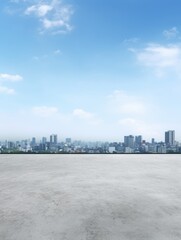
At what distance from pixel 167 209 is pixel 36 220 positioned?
2.19 meters

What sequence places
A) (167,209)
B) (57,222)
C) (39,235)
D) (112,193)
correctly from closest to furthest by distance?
(39,235)
(57,222)
(167,209)
(112,193)

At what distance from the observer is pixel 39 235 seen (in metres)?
3.68

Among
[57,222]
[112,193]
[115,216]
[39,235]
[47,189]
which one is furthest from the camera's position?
[47,189]

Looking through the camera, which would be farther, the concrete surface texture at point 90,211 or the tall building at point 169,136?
the tall building at point 169,136

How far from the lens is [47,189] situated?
272 inches

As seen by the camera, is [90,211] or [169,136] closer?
[90,211]

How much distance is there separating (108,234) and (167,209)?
168 cm

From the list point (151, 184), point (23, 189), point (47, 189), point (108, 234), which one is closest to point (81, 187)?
point (47, 189)

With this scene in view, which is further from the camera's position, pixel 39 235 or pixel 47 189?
pixel 47 189

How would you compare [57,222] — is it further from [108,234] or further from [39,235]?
[108,234]

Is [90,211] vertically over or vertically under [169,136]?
under

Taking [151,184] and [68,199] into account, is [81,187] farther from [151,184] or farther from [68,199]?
[151,184]

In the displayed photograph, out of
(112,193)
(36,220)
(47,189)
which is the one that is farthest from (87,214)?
(47,189)

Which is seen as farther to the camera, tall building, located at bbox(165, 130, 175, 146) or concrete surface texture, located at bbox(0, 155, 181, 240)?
tall building, located at bbox(165, 130, 175, 146)
